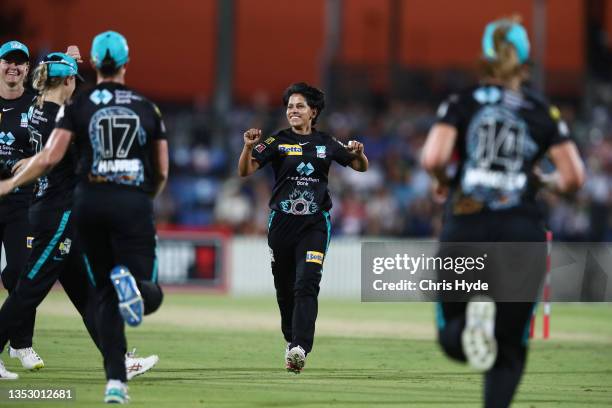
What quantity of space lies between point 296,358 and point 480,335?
3548mm

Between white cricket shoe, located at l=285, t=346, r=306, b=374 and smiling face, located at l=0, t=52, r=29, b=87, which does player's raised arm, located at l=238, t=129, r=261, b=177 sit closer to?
white cricket shoe, located at l=285, t=346, r=306, b=374

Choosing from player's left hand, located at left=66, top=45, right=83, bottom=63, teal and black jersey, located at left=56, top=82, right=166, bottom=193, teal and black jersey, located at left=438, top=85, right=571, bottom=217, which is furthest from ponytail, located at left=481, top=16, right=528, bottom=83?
player's left hand, located at left=66, top=45, right=83, bottom=63

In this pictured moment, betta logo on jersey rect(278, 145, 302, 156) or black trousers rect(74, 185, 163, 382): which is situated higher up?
betta logo on jersey rect(278, 145, 302, 156)

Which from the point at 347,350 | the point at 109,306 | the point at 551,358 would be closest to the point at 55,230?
the point at 109,306

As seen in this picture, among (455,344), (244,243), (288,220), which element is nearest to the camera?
(455,344)

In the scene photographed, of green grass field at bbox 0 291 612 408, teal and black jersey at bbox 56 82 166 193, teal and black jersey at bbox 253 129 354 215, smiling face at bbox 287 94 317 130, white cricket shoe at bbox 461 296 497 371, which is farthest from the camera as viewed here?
smiling face at bbox 287 94 317 130

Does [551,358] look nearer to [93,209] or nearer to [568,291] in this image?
[93,209]

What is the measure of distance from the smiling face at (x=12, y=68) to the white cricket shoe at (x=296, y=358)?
3.25m

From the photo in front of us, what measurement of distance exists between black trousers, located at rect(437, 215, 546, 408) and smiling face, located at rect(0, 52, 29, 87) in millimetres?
4738

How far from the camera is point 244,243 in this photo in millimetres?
23594

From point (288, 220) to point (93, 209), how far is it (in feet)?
9.45

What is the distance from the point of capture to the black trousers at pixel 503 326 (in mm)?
6551

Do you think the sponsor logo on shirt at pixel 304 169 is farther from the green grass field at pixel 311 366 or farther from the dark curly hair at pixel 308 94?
the green grass field at pixel 311 366

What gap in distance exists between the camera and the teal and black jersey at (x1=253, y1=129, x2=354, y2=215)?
1018cm
